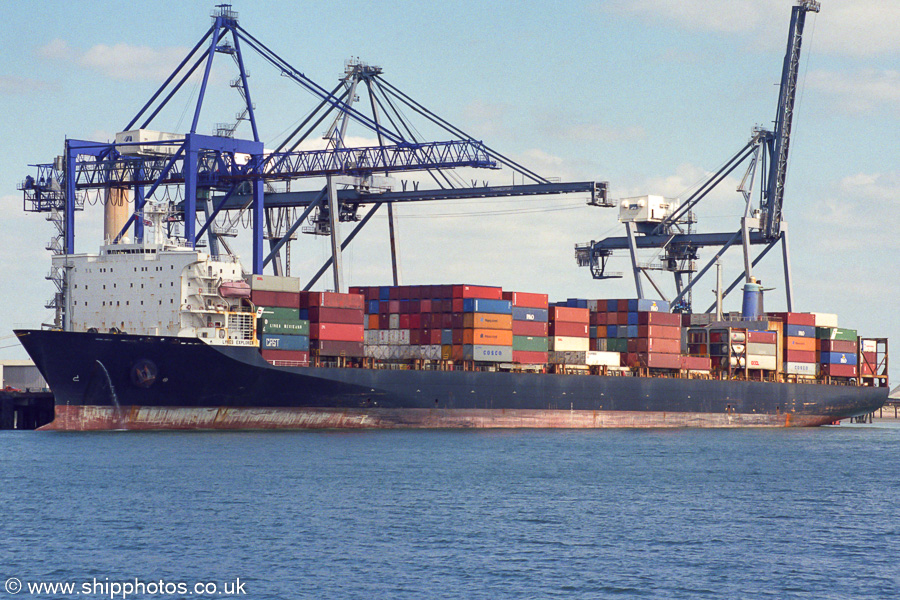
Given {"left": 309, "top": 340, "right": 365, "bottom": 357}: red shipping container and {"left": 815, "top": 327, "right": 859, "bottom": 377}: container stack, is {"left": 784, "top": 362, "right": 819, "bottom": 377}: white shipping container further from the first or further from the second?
{"left": 309, "top": 340, "right": 365, "bottom": 357}: red shipping container

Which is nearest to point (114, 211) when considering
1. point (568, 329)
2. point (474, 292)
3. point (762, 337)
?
point (474, 292)

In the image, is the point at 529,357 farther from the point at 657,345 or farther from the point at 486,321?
the point at 657,345

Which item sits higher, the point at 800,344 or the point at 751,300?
the point at 751,300

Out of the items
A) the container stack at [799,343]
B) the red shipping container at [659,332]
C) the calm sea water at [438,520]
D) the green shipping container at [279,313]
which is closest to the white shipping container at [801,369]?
the container stack at [799,343]

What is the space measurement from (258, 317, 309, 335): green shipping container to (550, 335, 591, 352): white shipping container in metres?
15.6

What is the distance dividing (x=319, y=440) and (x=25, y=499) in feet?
58.7

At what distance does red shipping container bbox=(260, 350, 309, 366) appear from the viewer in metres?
49.5

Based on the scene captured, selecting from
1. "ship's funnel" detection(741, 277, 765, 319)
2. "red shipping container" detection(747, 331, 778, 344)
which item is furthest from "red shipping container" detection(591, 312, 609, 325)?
"ship's funnel" detection(741, 277, 765, 319)

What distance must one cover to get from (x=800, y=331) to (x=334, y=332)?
33926 millimetres

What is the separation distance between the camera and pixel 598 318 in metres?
65.2

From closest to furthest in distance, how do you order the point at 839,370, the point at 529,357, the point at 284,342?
the point at 284,342 < the point at 529,357 < the point at 839,370

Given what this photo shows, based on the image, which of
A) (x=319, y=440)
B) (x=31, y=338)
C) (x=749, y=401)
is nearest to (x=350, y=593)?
(x=319, y=440)

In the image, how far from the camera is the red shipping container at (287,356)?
49.5 m

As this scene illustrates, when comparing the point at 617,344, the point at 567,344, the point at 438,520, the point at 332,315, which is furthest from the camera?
the point at 617,344
